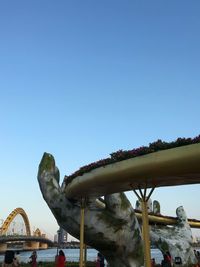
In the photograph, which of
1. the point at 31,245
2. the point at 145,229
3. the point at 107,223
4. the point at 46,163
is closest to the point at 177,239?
the point at 107,223

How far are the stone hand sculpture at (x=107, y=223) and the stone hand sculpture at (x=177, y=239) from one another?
994 centimetres

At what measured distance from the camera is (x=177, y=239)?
32.3 metres

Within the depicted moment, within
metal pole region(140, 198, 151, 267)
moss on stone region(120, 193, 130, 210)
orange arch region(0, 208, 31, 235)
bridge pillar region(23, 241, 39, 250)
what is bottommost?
metal pole region(140, 198, 151, 267)

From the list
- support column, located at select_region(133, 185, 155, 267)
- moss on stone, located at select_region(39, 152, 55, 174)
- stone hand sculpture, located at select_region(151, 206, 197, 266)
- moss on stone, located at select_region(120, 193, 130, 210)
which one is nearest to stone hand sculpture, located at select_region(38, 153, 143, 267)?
moss on stone, located at select_region(120, 193, 130, 210)

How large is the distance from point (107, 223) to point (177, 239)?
1318 cm

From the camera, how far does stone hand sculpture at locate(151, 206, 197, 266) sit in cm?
3117

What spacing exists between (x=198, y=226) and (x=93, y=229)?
20.1 meters

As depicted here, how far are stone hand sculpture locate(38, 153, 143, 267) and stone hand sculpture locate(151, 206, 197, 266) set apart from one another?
994 cm

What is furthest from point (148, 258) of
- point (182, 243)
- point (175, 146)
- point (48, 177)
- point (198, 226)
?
point (198, 226)

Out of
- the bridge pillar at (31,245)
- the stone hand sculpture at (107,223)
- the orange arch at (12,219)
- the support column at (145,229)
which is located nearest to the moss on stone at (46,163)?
the stone hand sculpture at (107,223)

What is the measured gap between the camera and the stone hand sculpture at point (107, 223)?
21.7 meters

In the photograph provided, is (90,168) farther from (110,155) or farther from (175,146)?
(175,146)

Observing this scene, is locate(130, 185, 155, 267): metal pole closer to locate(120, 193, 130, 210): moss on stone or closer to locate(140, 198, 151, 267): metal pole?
A: locate(140, 198, 151, 267): metal pole

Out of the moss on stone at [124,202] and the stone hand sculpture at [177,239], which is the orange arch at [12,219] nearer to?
the stone hand sculpture at [177,239]
